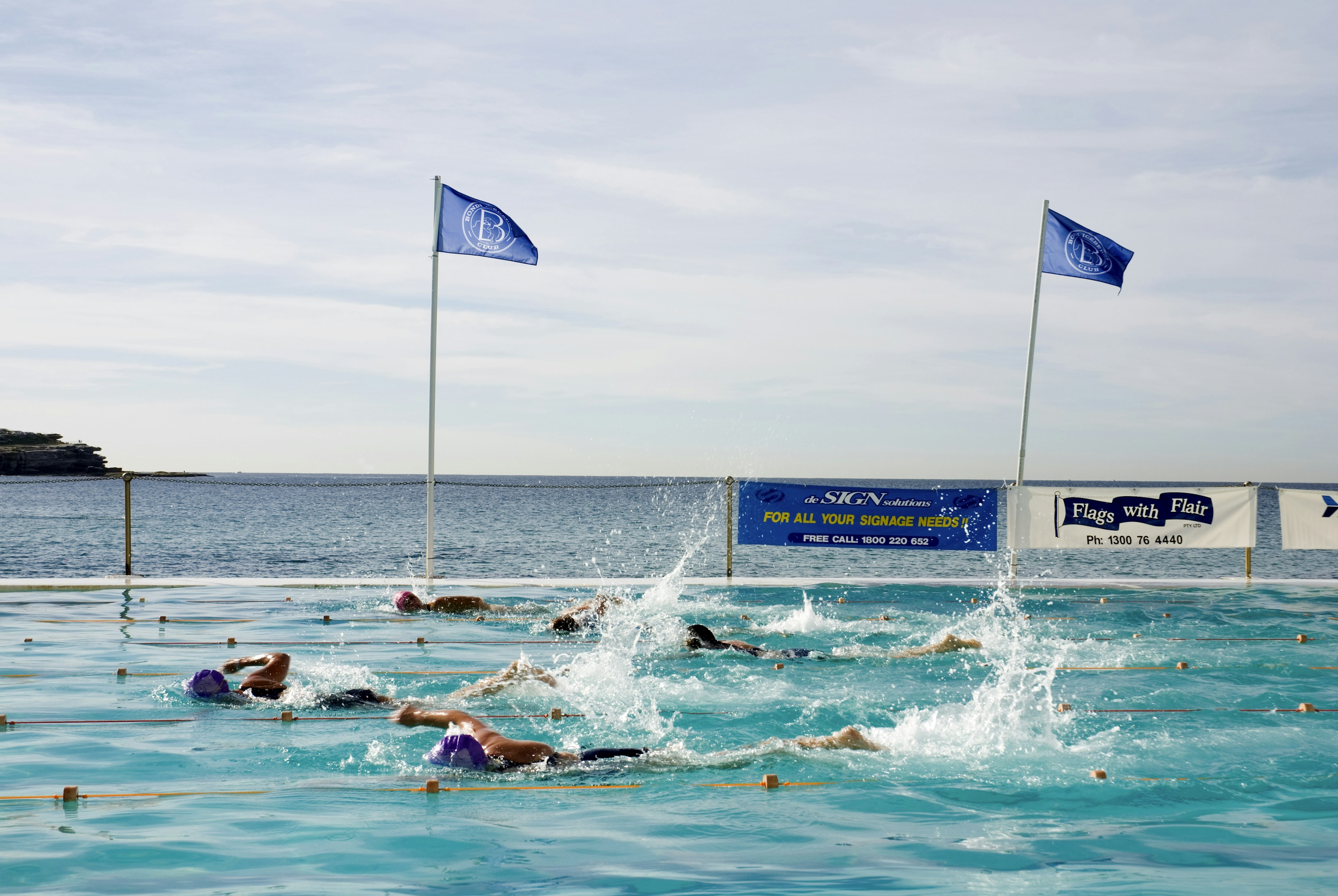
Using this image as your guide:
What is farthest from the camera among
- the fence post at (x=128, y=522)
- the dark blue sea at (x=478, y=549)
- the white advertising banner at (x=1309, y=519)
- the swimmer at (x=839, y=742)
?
the dark blue sea at (x=478, y=549)

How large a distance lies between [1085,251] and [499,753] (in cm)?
1348

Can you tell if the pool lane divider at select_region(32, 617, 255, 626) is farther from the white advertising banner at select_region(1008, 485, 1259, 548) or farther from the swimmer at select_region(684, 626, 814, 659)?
the white advertising banner at select_region(1008, 485, 1259, 548)

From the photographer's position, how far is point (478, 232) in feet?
54.5

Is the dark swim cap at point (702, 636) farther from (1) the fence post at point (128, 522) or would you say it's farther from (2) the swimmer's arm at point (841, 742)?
(1) the fence post at point (128, 522)

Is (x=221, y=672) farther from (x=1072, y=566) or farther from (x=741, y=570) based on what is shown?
(x=1072, y=566)

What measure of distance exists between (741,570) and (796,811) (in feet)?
98.6

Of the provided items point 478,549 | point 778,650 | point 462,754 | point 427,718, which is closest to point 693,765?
point 462,754

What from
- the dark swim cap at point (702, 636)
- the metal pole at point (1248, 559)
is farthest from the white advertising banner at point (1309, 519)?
the dark swim cap at point (702, 636)

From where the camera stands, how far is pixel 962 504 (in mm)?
16453

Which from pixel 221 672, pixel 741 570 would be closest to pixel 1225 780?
pixel 221 672

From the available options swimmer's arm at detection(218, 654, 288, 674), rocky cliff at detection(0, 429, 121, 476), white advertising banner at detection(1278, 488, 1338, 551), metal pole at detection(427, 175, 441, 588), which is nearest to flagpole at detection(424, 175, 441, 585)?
metal pole at detection(427, 175, 441, 588)

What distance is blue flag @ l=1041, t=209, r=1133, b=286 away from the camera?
16812 mm

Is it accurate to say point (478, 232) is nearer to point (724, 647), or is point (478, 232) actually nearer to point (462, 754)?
point (724, 647)

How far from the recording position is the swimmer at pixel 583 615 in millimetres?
12539
